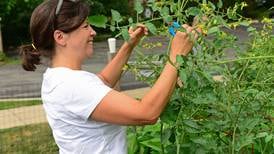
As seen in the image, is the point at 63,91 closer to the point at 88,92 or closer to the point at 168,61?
the point at 88,92

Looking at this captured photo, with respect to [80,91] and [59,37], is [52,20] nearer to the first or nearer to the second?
[59,37]

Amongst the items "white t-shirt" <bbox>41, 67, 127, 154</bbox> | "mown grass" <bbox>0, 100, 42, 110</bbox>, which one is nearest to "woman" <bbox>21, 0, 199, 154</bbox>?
"white t-shirt" <bbox>41, 67, 127, 154</bbox>

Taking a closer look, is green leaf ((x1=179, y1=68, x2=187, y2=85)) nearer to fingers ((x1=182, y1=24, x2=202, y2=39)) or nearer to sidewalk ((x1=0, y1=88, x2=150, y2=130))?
fingers ((x1=182, y1=24, x2=202, y2=39))

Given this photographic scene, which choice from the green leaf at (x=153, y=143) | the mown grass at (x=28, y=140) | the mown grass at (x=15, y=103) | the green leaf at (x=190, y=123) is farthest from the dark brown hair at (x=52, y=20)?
the mown grass at (x=15, y=103)

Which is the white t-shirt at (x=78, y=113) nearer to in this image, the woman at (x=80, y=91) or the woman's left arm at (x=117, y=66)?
the woman at (x=80, y=91)

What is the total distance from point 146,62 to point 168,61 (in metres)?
0.34

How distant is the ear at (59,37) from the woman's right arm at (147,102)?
0.28m

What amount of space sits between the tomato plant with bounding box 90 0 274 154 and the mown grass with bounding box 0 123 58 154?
3552mm

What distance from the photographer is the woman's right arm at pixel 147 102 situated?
1842 millimetres

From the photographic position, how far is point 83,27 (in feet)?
6.69

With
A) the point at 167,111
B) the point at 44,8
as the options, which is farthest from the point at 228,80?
the point at 44,8

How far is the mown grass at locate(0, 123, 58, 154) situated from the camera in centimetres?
559

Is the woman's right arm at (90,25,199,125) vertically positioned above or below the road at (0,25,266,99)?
above

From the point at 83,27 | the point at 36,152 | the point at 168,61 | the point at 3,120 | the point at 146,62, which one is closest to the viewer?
the point at 168,61
